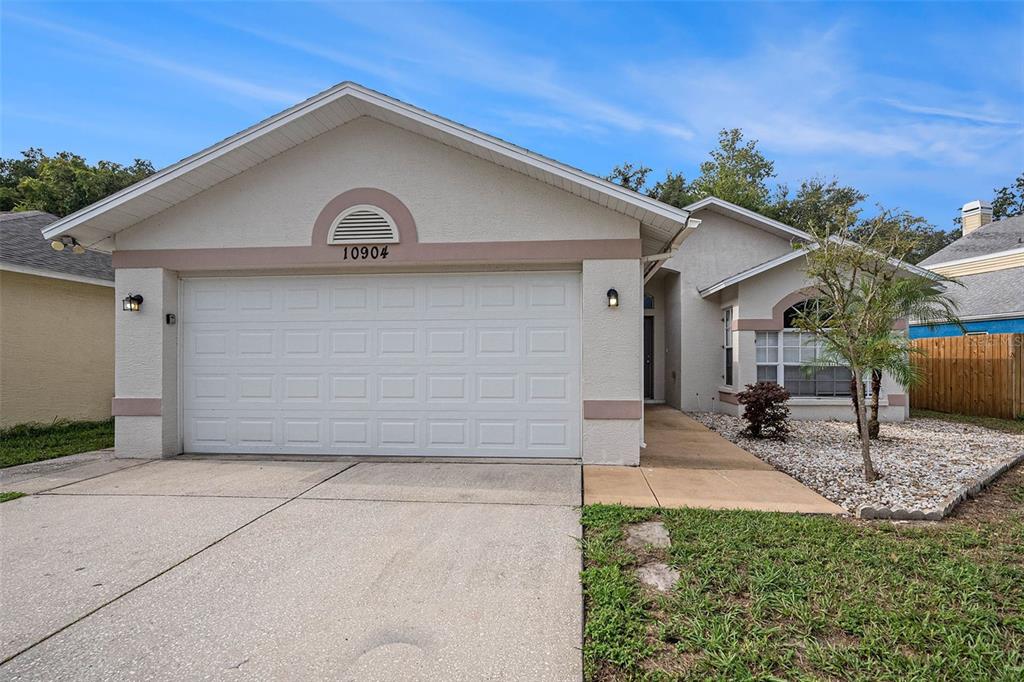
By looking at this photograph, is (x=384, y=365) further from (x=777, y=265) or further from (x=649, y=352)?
(x=649, y=352)

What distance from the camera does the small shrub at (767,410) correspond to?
9117mm

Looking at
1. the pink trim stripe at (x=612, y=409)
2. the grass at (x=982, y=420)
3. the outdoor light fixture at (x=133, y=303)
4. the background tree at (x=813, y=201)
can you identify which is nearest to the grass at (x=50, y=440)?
the outdoor light fixture at (x=133, y=303)

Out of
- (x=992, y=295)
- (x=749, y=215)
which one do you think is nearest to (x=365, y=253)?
(x=749, y=215)

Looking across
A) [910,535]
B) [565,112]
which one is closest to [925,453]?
[910,535]

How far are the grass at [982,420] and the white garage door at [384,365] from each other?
976 centimetres

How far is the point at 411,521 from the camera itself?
4832 millimetres

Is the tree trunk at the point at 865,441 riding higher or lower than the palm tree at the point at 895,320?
lower

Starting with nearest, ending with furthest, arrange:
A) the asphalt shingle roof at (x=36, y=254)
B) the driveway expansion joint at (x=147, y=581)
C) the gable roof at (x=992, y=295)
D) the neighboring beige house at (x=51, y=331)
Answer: the driveway expansion joint at (x=147, y=581) → the neighboring beige house at (x=51, y=331) → the asphalt shingle roof at (x=36, y=254) → the gable roof at (x=992, y=295)

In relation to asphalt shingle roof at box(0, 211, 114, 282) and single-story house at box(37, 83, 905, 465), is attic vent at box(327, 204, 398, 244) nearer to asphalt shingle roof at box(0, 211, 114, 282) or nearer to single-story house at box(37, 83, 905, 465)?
single-story house at box(37, 83, 905, 465)

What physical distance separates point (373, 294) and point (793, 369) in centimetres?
934

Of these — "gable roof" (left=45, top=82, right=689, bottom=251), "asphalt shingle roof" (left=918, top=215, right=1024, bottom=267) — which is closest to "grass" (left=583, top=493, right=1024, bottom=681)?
"gable roof" (left=45, top=82, right=689, bottom=251)

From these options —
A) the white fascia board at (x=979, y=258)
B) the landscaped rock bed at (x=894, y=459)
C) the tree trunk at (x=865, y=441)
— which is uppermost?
the white fascia board at (x=979, y=258)

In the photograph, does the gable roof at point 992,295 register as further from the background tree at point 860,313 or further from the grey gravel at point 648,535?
the grey gravel at point 648,535

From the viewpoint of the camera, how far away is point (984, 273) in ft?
64.5
